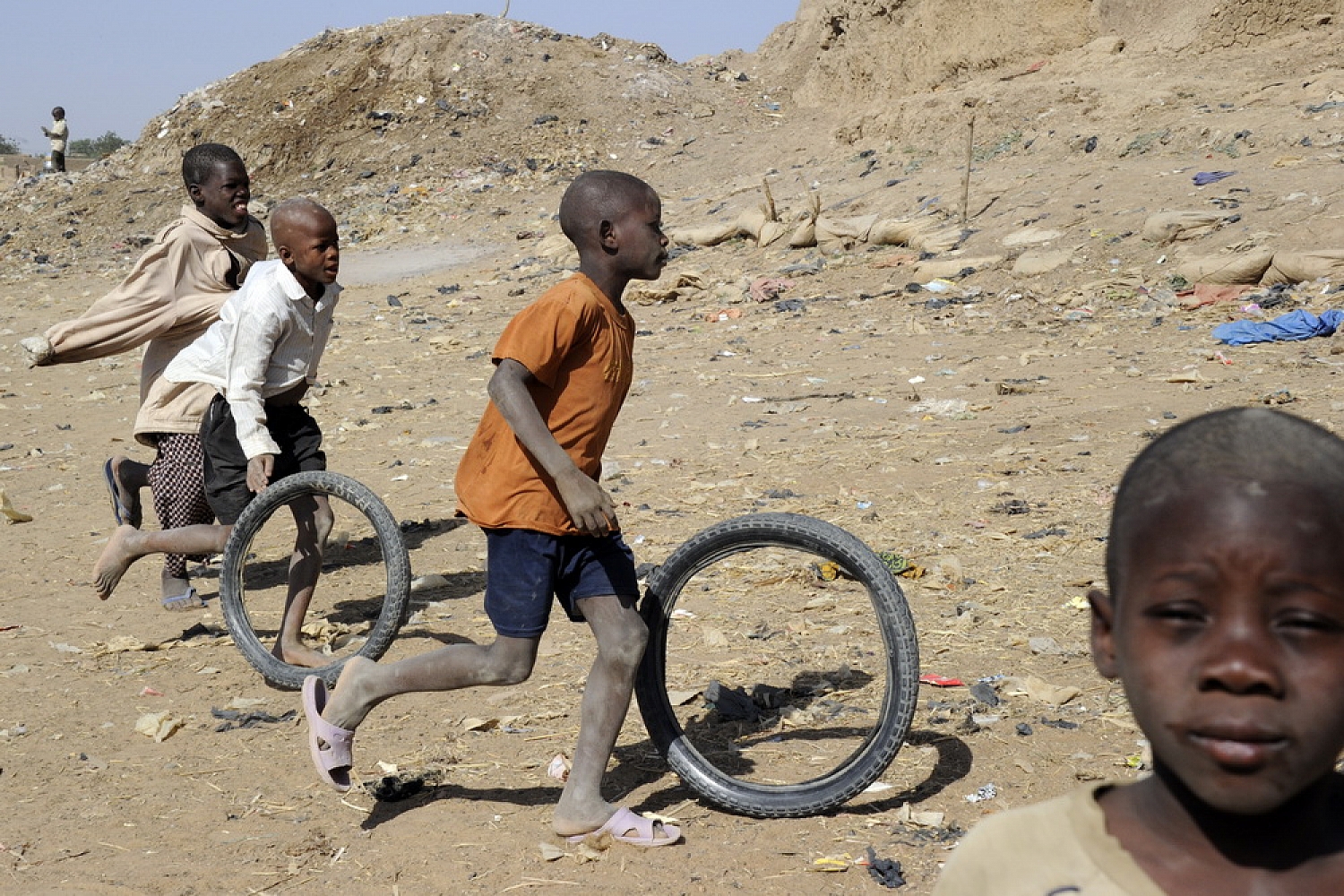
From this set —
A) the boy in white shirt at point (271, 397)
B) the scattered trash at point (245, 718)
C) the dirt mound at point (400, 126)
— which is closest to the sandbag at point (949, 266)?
the boy in white shirt at point (271, 397)

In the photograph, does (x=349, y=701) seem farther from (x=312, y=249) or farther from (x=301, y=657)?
(x=312, y=249)

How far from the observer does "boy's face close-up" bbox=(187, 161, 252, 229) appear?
5.49 metres

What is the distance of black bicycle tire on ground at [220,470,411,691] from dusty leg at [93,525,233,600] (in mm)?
457

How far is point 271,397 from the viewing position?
500 cm

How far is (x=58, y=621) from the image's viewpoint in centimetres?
552

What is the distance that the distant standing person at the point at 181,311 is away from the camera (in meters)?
5.45

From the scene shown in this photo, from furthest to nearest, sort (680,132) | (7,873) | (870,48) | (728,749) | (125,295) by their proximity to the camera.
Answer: (680,132), (870,48), (125,295), (728,749), (7,873)

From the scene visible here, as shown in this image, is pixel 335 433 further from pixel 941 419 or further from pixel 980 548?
pixel 980 548

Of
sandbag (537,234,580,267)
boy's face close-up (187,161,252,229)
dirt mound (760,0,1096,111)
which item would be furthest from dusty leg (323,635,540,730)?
dirt mound (760,0,1096,111)

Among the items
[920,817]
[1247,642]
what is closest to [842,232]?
[920,817]

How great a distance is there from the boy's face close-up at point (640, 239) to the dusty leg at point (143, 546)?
2.64 m

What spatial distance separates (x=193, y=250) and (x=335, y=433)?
3.54 meters

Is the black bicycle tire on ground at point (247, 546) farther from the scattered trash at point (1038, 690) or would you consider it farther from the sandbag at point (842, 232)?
the sandbag at point (842, 232)

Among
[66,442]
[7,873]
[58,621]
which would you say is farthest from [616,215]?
[66,442]
